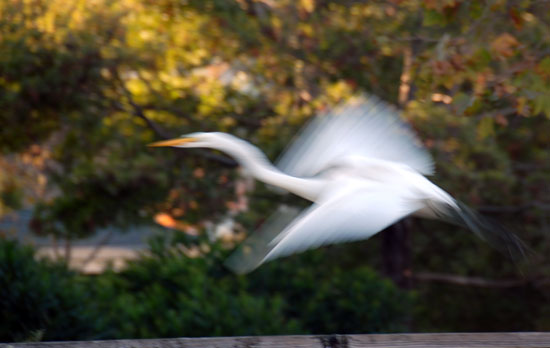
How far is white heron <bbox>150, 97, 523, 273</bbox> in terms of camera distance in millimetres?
2750

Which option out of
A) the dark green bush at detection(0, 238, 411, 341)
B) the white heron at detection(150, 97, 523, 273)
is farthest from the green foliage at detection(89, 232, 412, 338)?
the white heron at detection(150, 97, 523, 273)

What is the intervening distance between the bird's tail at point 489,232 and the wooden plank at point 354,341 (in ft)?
2.36

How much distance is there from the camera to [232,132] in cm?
735

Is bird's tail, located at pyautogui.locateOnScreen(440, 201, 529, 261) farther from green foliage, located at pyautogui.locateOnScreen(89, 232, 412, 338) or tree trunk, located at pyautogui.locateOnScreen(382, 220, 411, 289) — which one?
tree trunk, located at pyautogui.locateOnScreen(382, 220, 411, 289)

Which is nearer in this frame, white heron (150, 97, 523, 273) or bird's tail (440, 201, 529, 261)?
white heron (150, 97, 523, 273)

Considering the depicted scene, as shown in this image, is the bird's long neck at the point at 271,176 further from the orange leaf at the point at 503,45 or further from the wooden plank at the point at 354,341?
the orange leaf at the point at 503,45

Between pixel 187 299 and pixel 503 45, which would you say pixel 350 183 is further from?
pixel 187 299

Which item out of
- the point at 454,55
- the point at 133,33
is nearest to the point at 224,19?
the point at 133,33

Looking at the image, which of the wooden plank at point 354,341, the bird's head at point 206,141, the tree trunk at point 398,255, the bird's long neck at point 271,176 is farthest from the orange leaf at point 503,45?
the tree trunk at point 398,255

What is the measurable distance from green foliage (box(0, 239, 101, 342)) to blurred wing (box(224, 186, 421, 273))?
229 cm

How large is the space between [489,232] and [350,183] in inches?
30.3

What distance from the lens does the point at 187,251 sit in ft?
21.8

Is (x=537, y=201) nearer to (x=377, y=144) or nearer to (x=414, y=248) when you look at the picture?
(x=414, y=248)

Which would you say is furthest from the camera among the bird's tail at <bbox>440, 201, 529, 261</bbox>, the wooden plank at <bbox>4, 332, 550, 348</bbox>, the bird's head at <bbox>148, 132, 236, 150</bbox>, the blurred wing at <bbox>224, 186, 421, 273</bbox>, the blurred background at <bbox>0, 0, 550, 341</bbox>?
the blurred background at <bbox>0, 0, 550, 341</bbox>
